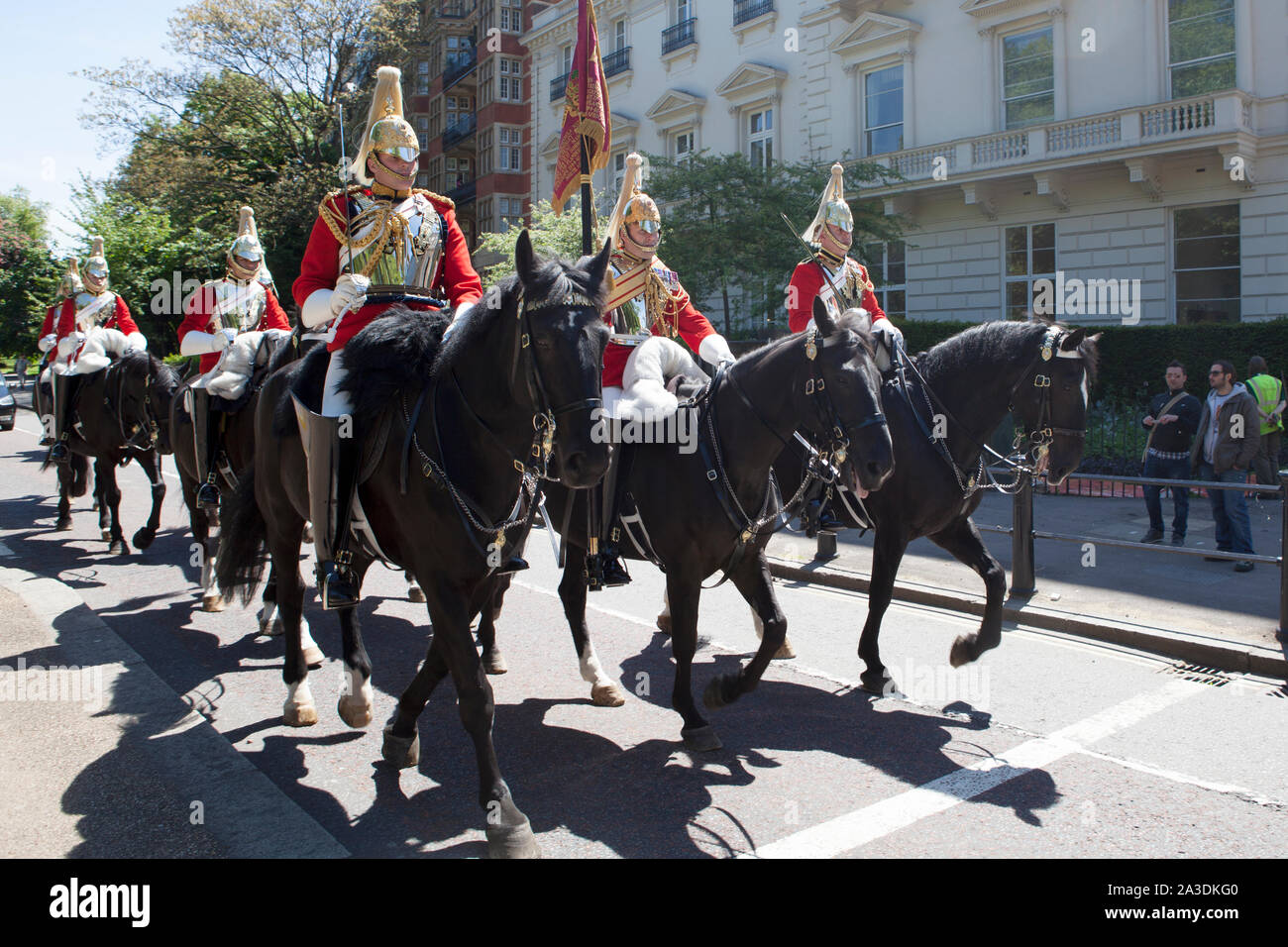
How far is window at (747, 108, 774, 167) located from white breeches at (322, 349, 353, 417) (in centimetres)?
2519

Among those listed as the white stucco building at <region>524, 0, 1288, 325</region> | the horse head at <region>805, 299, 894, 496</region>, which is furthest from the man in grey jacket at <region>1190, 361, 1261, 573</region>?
the white stucco building at <region>524, 0, 1288, 325</region>

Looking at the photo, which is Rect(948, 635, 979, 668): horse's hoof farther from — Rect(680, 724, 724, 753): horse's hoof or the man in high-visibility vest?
the man in high-visibility vest

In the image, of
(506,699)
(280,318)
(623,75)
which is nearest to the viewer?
(506,699)

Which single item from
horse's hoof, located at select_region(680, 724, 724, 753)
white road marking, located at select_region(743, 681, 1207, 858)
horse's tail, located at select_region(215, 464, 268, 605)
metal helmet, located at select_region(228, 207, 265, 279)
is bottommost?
white road marking, located at select_region(743, 681, 1207, 858)

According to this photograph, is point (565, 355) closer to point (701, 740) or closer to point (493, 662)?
point (701, 740)

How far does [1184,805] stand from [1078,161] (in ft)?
63.0

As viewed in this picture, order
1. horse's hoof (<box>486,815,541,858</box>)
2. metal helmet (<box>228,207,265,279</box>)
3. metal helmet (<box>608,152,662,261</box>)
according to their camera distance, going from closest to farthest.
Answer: horse's hoof (<box>486,815,541,858</box>) → metal helmet (<box>608,152,662,261</box>) → metal helmet (<box>228,207,265,279</box>)

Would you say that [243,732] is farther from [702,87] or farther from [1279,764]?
[702,87]

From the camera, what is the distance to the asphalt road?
428 cm

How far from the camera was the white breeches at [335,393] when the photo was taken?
4684 mm

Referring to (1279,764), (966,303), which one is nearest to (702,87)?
(966,303)

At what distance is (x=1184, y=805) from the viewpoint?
4520mm

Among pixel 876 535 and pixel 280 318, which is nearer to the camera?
pixel 876 535

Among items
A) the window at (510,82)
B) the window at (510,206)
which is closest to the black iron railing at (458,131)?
the window at (510,82)
